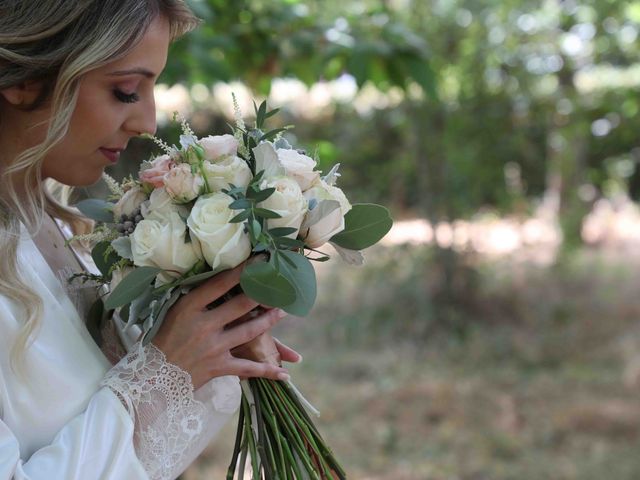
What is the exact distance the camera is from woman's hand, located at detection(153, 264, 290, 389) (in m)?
1.28

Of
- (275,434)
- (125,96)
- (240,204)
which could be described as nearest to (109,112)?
(125,96)

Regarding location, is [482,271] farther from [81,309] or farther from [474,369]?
[81,309]

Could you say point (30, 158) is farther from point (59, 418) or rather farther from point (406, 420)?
point (406, 420)

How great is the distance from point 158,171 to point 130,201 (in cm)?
10

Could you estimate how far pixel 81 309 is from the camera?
4.76ft

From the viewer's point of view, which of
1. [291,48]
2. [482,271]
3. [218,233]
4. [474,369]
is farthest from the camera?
[482,271]

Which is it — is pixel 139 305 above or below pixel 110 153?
below

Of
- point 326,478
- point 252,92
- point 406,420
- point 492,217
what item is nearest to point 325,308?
point 492,217

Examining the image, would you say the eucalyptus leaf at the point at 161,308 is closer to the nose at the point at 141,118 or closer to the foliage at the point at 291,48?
the nose at the point at 141,118

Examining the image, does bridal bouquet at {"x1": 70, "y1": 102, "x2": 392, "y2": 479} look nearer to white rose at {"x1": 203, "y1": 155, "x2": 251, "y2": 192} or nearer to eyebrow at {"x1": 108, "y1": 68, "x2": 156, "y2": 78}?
white rose at {"x1": 203, "y1": 155, "x2": 251, "y2": 192}

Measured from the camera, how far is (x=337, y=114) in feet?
30.5

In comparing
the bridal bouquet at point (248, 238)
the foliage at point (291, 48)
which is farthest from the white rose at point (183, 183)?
the foliage at point (291, 48)

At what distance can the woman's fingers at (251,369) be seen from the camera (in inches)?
52.5

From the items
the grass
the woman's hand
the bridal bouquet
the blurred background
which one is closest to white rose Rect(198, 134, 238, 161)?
the bridal bouquet
